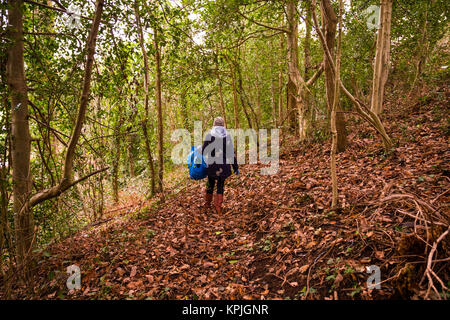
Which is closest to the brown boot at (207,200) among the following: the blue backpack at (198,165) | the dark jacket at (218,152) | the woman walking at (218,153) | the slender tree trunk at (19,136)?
the woman walking at (218,153)

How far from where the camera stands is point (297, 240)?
3.99 m

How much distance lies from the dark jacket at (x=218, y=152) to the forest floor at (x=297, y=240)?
1088mm

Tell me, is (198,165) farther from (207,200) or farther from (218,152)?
(207,200)

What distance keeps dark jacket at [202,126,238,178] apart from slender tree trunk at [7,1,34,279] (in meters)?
3.41

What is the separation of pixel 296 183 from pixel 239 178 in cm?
262

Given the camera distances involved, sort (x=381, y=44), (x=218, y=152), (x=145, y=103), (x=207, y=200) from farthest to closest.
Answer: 1. (x=381, y=44)
2. (x=145, y=103)
3. (x=207, y=200)
4. (x=218, y=152)

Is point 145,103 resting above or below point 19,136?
above

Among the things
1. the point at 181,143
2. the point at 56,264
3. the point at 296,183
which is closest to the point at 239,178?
the point at 296,183

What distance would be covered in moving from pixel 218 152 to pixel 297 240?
2836 mm

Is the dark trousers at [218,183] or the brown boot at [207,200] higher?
the dark trousers at [218,183]

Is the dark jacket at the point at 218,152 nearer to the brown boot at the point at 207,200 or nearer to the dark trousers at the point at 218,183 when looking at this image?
the dark trousers at the point at 218,183

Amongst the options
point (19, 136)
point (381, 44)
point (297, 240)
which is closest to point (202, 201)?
point (297, 240)

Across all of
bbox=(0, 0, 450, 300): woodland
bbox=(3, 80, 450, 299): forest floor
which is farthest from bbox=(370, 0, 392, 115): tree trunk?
bbox=(3, 80, 450, 299): forest floor

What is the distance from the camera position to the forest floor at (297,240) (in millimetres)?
2867
